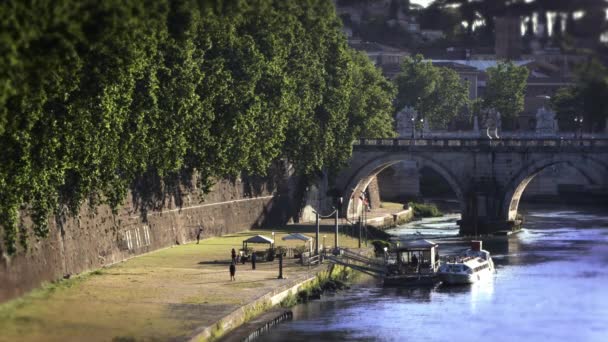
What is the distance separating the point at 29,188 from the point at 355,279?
25.2 m

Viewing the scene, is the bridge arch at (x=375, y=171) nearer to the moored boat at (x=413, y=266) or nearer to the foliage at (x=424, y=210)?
the foliage at (x=424, y=210)

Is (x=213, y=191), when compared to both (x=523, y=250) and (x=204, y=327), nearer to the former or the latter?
(x=523, y=250)

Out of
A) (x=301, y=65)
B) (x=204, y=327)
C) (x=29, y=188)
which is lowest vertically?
(x=204, y=327)

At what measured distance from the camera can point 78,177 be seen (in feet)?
215

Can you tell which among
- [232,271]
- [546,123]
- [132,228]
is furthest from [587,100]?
[232,271]

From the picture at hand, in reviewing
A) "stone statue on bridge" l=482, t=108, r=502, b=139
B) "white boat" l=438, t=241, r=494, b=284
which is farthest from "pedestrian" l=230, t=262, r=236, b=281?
"stone statue on bridge" l=482, t=108, r=502, b=139

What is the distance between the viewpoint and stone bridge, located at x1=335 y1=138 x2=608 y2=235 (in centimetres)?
11081

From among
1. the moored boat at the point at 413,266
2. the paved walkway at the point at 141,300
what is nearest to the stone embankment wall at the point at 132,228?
the paved walkway at the point at 141,300

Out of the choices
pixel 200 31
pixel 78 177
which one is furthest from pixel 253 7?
pixel 78 177

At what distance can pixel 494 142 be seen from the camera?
114 meters

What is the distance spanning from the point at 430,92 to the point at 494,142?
50.4 meters

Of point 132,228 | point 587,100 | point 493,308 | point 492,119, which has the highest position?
point 587,100

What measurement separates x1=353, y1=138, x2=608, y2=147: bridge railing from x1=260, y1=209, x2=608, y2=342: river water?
15.6 metres

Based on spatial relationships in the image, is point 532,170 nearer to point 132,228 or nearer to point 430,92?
point 132,228
